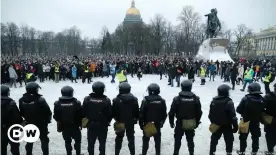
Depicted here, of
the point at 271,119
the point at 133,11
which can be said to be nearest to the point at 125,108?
the point at 271,119

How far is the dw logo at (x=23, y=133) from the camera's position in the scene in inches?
207

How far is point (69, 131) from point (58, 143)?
157cm

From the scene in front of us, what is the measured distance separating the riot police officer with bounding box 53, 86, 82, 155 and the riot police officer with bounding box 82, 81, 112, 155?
19cm

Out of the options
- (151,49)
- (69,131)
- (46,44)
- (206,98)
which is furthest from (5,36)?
(69,131)

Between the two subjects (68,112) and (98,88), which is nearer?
(68,112)

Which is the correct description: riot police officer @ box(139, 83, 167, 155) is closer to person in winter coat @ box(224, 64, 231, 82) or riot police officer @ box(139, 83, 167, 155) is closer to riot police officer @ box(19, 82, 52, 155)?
riot police officer @ box(19, 82, 52, 155)

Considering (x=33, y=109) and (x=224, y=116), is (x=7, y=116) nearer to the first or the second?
(x=33, y=109)

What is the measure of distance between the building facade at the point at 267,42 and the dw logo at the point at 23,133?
78.3 metres

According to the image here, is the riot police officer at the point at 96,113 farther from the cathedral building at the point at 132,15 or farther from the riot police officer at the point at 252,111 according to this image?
the cathedral building at the point at 132,15

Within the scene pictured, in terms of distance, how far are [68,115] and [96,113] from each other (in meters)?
0.57

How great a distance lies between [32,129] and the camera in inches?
214

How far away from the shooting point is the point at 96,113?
17.0ft

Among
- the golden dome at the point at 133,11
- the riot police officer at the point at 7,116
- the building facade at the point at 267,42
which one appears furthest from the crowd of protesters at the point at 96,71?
the golden dome at the point at 133,11

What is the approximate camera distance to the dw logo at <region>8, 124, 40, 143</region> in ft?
17.2
